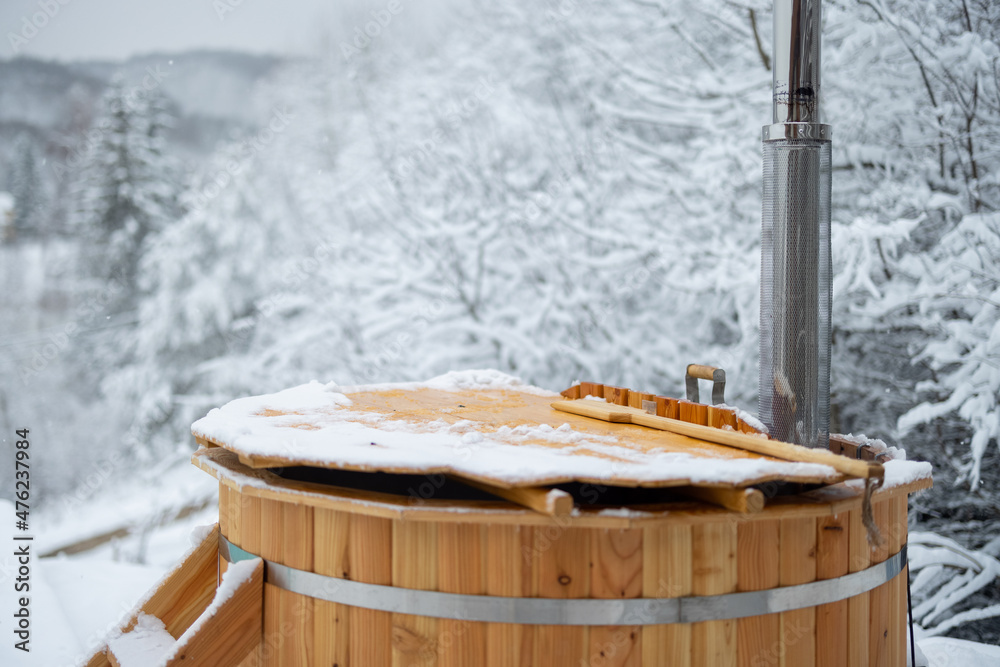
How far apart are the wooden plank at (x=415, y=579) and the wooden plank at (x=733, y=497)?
0.61 meters

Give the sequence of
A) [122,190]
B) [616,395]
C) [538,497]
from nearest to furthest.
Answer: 1. [538,497]
2. [616,395]
3. [122,190]

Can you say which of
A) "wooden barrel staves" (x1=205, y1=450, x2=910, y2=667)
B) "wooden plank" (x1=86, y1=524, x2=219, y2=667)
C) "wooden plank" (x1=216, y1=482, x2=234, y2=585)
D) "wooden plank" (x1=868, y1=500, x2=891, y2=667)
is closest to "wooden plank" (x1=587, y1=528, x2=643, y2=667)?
"wooden barrel staves" (x1=205, y1=450, x2=910, y2=667)

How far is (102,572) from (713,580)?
511cm

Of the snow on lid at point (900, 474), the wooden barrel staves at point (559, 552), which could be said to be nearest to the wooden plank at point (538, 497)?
the wooden barrel staves at point (559, 552)

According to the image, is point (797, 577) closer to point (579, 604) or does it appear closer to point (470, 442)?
point (579, 604)

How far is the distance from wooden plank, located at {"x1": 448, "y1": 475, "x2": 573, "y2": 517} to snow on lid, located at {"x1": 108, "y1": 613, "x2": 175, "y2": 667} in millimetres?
1044

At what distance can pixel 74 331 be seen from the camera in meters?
10.7

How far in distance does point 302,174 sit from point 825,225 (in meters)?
8.54

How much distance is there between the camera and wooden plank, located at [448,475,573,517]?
5.30 ft

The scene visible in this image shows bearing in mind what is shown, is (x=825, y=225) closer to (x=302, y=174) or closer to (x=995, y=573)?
(x=995, y=573)

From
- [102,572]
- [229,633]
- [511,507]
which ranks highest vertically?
[511,507]

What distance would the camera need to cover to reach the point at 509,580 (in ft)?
5.89

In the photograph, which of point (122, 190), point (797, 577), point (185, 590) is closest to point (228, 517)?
point (185, 590)

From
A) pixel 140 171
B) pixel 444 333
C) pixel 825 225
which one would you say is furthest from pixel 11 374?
pixel 825 225
